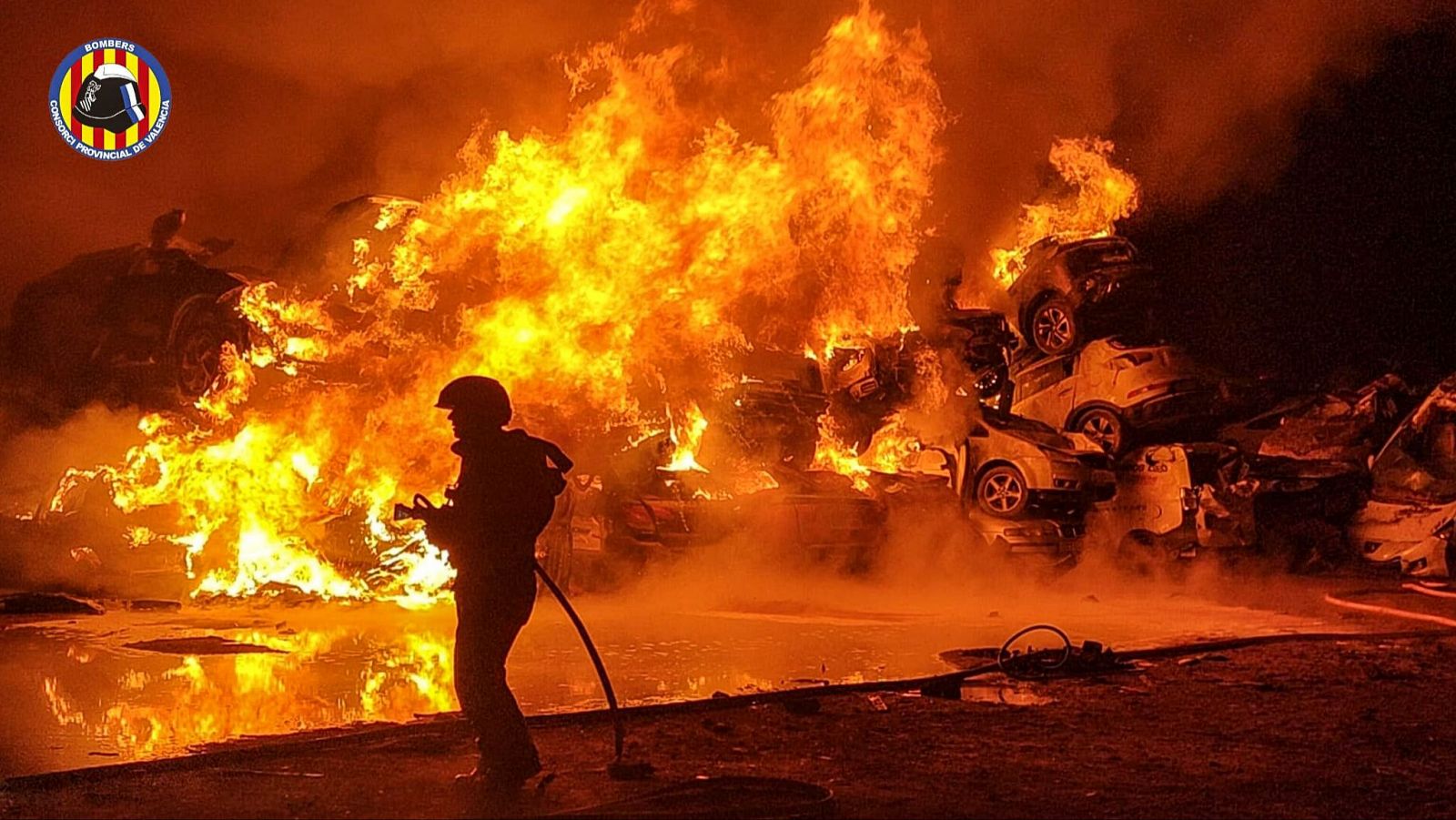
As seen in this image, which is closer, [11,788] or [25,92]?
[11,788]

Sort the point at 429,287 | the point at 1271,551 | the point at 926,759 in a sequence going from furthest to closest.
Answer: the point at 1271,551, the point at 429,287, the point at 926,759

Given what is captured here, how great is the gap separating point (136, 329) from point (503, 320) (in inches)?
165

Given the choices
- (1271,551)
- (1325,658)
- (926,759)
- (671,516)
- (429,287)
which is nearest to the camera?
(926,759)

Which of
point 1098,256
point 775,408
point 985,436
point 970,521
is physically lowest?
point 970,521

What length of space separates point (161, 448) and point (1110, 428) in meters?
11.9

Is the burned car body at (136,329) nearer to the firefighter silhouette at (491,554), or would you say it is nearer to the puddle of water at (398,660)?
the puddle of water at (398,660)

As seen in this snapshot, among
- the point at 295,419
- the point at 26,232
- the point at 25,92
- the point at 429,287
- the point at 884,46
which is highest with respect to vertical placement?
the point at 884,46

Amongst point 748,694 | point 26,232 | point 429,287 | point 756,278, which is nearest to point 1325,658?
point 748,694

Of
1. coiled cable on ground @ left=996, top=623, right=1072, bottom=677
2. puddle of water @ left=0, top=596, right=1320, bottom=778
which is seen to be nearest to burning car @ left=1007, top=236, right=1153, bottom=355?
puddle of water @ left=0, top=596, right=1320, bottom=778

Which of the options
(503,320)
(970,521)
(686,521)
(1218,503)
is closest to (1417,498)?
(1218,503)

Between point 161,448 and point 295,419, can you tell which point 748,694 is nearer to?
point 295,419

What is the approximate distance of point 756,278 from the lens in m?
14.5

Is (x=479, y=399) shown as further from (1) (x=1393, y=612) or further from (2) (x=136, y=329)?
(1) (x=1393, y=612)

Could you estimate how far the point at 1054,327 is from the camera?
61.9 ft
